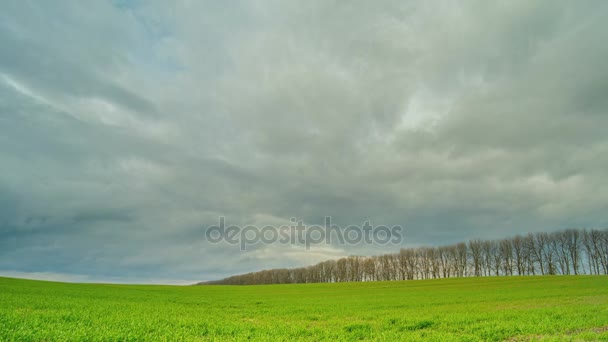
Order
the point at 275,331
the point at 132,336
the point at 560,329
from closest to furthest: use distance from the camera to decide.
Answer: the point at 132,336 < the point at 275,331 < the point at 560,329

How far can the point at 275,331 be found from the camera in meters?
15.5

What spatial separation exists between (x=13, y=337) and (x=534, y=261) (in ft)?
474

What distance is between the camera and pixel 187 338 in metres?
12.3

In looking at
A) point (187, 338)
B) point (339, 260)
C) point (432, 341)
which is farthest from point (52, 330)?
point (339, 260)

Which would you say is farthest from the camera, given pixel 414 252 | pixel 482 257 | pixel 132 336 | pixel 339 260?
pixel 339 260

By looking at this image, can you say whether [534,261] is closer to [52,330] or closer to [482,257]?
[482,257]

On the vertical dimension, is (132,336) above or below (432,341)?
above

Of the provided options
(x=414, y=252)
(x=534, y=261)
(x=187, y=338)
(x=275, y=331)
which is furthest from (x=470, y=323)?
(x=414, y=252)

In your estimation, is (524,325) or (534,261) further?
(534,261)

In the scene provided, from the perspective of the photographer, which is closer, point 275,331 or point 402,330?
point 275,331

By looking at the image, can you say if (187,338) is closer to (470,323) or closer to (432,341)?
(432,341)

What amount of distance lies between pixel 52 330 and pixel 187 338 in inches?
188

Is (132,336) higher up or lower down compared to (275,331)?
higher up

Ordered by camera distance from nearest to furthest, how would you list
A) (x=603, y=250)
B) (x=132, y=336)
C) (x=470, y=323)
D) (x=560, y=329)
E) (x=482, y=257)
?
(x=132, y=336) → (x=560, y=329) → (x=470, y=323) → (x=603, y=250) → (x=482, y=257)
